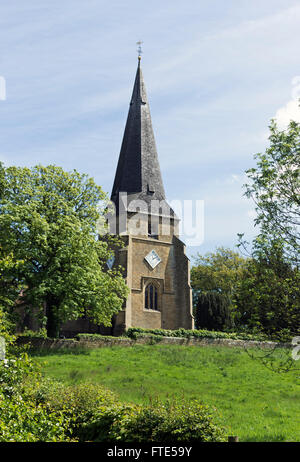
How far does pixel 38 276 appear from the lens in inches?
1038

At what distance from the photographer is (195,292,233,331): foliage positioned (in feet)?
145

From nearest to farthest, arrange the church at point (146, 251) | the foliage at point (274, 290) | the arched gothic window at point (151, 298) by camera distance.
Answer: the foliage at point (274, 290)
the church at point (146, 251)
the arched gothic window at point (151, 298)

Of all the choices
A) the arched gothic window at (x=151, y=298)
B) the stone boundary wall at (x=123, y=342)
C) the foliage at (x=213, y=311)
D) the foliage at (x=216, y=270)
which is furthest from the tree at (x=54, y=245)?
the foliage at (x=216, y=270)

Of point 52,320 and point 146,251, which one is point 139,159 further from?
point 52,320

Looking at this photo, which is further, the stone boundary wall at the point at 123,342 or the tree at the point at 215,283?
the tree at the point at 215,283

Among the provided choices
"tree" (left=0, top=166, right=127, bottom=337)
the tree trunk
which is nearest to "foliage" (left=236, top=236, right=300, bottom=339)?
"tree" (left=0, top=166, right=127, bottom=337)

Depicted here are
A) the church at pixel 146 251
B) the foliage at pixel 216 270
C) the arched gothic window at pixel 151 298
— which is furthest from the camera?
the foliage at pixel 216 270

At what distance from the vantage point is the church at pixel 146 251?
3981 centimetres

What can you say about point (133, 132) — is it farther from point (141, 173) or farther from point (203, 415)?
point (203, 415)

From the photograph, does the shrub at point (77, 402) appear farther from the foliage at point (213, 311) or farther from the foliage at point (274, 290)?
the foliage at point (213, 311)

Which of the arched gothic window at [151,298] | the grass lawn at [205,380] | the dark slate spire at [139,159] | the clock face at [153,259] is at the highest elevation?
the dark slate spire at [139,159]

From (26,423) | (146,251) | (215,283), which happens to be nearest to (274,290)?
(26,423)
